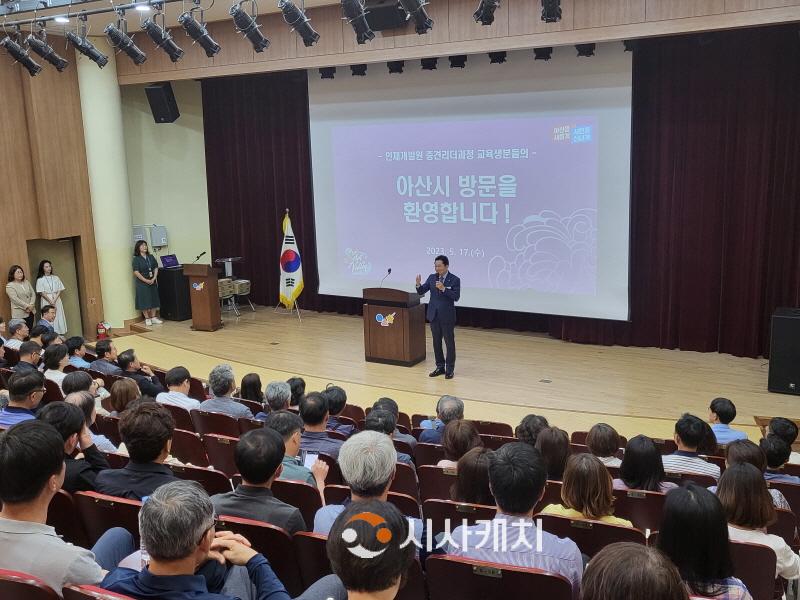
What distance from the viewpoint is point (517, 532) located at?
2.52 m

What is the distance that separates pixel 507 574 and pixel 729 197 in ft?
24.5

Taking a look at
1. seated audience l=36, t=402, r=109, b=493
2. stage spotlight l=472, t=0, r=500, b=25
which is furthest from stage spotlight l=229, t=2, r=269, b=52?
seated audience l=36, t=402, r=109, b=493

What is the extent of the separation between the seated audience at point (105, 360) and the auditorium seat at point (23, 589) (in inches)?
182

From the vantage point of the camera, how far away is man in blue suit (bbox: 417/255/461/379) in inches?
323

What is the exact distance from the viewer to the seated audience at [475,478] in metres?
3.10

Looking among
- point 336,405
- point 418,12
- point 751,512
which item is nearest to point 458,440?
point 336,405

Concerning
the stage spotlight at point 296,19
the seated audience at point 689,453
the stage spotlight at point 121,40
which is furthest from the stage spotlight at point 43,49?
the seated audience at point 689,453

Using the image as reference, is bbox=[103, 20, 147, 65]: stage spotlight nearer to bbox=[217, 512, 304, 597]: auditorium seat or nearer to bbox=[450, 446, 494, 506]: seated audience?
bbox=[450, 446, 494, 506]: seated audience

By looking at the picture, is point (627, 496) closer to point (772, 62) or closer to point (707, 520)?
point (707, 520)

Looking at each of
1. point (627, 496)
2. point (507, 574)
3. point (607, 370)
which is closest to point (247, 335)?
point (607, 370)

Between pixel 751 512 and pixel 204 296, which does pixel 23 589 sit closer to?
pixel 751 512

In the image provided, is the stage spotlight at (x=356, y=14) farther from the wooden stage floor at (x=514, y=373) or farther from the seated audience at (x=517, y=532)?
the seated audience at (x=517, y=532)

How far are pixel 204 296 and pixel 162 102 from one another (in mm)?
2962

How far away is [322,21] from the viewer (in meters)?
9.48
